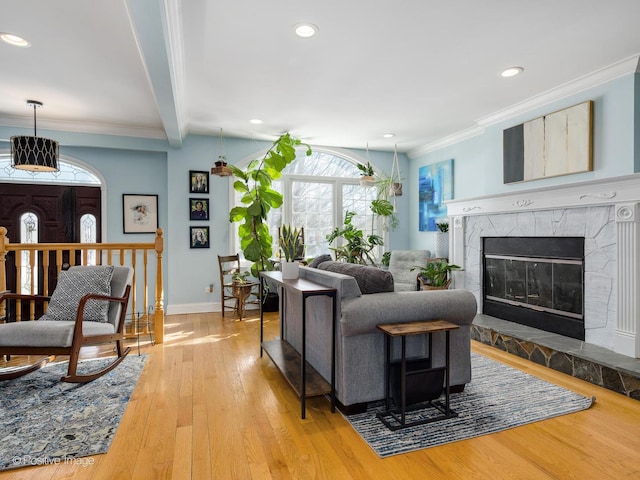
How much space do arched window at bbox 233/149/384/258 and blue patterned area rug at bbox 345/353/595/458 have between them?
3.63 metres

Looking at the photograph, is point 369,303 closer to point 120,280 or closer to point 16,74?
point 120,280

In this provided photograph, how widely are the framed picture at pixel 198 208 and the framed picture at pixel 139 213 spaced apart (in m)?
0.53

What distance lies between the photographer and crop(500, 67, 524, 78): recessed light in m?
3.26

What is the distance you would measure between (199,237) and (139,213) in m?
0.92

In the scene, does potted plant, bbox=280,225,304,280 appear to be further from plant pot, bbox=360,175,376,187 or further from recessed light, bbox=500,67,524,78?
recessed light, bbox=500,67,524,78

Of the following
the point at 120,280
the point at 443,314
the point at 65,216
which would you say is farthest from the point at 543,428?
the point at 65,216

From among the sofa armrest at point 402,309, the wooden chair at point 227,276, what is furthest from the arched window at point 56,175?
the sofa armrest at point 402,309

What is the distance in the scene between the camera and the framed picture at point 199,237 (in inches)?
209

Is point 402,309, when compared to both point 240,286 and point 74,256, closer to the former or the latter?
point 240,286

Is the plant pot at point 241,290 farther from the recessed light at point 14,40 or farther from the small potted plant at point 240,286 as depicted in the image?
the recessed light at point 14,40

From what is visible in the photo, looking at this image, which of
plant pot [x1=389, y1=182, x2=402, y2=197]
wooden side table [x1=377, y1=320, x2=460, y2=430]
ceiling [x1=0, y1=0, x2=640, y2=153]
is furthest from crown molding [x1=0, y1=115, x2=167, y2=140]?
wooden side table [x1=377, y1=320, x2=460, y2=430]

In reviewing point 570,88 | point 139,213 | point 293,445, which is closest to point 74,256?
point 139,213

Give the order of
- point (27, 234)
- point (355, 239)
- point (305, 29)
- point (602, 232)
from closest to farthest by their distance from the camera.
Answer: point (305, 29) < point (602, 232) < point (27, 234) < point (355, 239)

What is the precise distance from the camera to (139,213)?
5281mm
